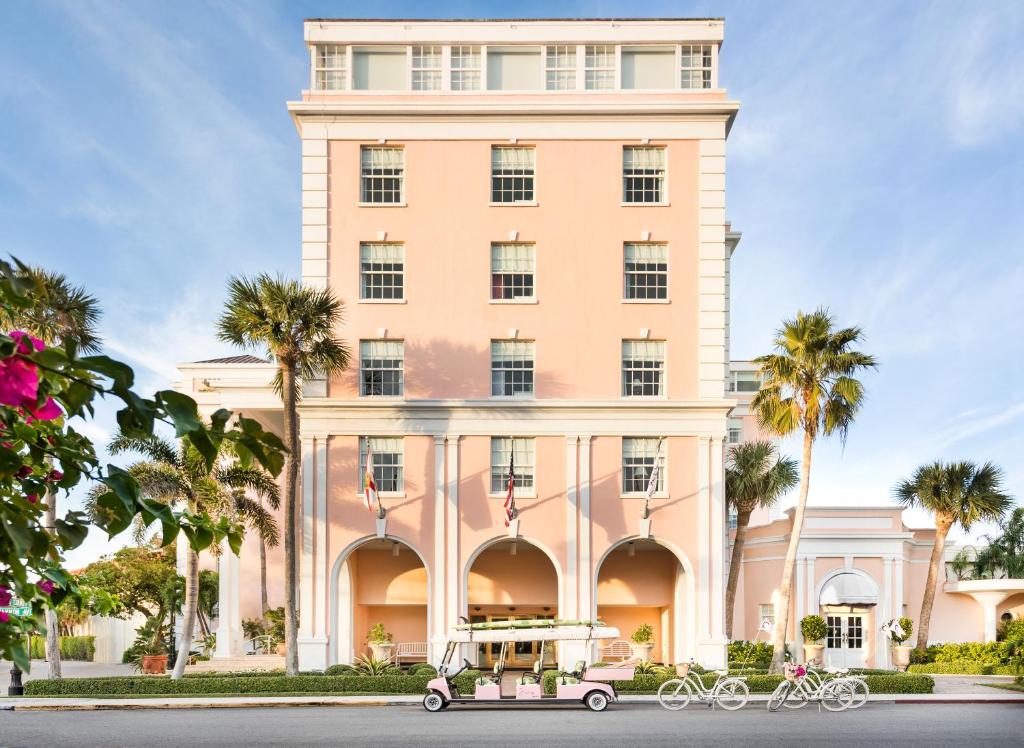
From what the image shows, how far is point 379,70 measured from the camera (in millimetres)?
35969

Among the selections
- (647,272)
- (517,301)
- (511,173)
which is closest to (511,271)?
(517,301)

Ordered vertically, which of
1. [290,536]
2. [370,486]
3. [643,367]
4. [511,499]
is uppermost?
[643,367]

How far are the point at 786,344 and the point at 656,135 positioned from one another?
841cm

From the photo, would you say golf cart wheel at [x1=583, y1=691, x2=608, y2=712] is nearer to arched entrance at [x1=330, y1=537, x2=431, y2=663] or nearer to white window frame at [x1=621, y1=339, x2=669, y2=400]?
white window frame at [x1=621, y1=339, x2=669, y2=400]

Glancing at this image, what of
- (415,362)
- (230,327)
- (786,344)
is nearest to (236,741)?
(230,327)

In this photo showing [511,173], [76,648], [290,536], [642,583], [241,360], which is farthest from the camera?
[76,648]

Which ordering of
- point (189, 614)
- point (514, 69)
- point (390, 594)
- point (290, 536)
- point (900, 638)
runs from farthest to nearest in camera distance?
point (900, 638) < point (390, 594) < point (514, 69) < point (189, 614) < point (290, 536)

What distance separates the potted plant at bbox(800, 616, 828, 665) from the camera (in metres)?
37.7

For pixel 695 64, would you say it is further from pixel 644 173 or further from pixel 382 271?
pixel 382 271

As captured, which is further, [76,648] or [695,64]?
[76,648]

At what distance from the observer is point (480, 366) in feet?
113

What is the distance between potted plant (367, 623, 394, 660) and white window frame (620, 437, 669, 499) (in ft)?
28.5

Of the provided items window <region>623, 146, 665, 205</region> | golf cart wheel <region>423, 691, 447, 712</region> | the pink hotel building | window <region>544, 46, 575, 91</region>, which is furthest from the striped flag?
window <region>544, 46, 575, 91</region>

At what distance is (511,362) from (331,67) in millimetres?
11471
